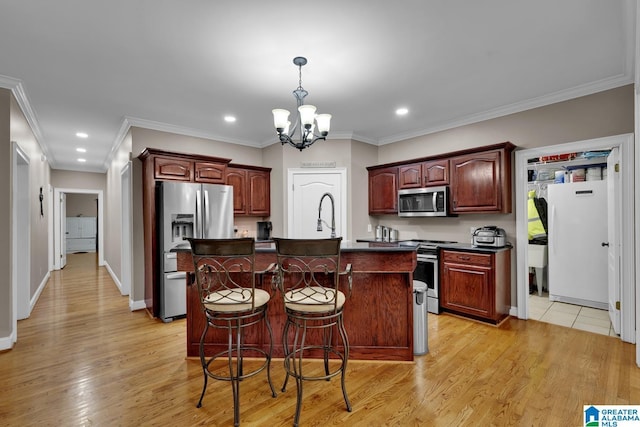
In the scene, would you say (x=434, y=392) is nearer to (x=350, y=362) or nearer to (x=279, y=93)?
(x=350, y=362)

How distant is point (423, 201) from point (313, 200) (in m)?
1.73

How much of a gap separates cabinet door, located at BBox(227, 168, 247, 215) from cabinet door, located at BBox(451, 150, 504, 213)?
323 cm

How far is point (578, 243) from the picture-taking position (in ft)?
14.1

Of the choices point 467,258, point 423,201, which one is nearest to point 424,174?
point 423,201

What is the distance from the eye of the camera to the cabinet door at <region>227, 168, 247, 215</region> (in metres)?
5.01

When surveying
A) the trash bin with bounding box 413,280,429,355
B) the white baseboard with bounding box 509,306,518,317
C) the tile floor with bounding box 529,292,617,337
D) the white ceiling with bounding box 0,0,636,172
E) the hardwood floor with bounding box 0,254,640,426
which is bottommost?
the tile floor with bounding box 529,292,617,337

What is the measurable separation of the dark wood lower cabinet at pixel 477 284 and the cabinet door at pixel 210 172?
3.33 meters

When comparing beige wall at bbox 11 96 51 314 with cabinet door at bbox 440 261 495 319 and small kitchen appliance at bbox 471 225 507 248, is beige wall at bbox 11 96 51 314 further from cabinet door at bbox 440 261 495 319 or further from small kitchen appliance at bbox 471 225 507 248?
small kitchen appliance at bbox 471 225 507 248

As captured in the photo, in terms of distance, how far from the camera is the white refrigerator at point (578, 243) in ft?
13.4

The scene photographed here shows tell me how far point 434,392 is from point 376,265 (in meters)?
1.00

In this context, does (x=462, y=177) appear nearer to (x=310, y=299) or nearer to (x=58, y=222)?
(x=310, y=299)

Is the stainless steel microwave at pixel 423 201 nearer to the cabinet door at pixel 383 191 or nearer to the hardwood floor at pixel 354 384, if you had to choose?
the cabinet door at pixel 383 191

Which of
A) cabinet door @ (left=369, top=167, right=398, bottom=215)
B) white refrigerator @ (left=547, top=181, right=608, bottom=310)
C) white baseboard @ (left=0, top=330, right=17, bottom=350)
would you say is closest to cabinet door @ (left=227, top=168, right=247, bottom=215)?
cabinet door @ (left=369, top=167, right=398, bottom=215)

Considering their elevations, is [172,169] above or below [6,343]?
above
